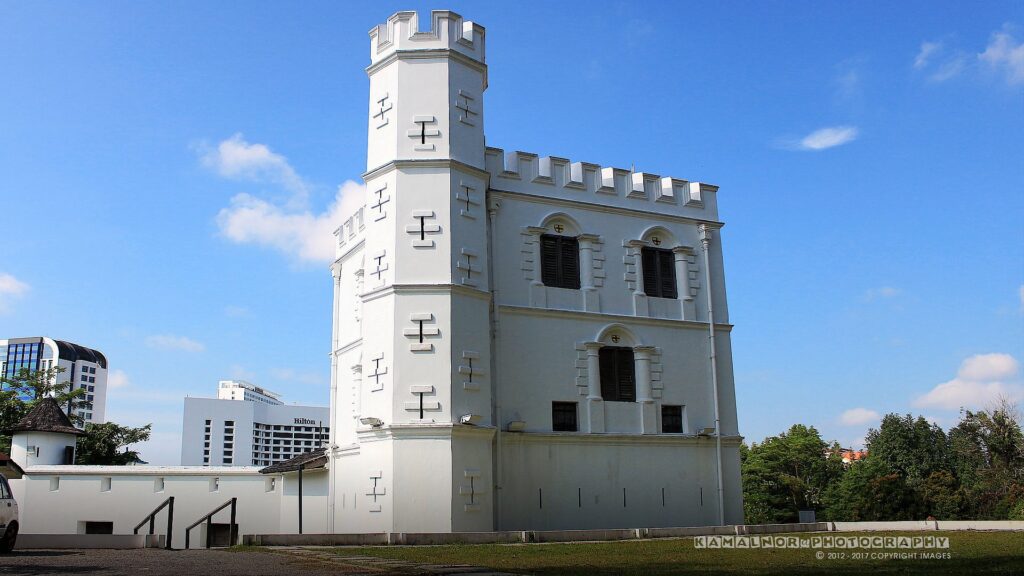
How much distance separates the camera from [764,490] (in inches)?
2377

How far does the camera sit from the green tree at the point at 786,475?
59.4 meters

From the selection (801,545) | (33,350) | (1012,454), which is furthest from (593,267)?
(33,350)

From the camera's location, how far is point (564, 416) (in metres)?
22.9

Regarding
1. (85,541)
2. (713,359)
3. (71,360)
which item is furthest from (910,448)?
(71,360)

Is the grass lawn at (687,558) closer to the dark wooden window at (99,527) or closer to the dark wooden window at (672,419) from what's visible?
the dark wooden window at (672,419)

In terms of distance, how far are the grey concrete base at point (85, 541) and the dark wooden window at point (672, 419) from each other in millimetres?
13134

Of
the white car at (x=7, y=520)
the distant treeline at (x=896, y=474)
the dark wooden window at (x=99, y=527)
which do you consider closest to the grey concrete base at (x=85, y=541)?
the white car at (x=7, y=520)

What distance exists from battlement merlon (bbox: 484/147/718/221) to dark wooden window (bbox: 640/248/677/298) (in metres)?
1.29

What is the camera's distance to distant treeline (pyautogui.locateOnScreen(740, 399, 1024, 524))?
4906cm

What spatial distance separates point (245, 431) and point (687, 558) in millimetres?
86831

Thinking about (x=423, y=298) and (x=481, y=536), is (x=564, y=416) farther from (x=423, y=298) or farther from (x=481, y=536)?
(x=481, y=536)

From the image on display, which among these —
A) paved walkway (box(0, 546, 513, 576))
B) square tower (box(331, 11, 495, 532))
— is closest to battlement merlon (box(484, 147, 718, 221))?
square tower (box(331, 11, 495, 532))

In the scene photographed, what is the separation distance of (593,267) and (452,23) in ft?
24.7

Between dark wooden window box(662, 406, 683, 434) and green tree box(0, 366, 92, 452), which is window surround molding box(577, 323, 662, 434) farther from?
green tree box(0, 366, 92, 452)
